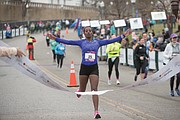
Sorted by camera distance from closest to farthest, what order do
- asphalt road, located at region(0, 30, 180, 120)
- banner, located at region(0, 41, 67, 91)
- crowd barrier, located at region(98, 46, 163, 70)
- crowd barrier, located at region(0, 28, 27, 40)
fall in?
banner, located at region(0, 41, 67, 91), asphalt road, located at region(0, 30, 180, 120), crowd barrier, located at region(98, 46, 163, 70), crowd barrier, located at region(0, 28, 27, 40)

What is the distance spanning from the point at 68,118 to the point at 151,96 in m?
4.59

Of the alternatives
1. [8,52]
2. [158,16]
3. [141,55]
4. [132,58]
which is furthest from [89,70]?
[158,16]

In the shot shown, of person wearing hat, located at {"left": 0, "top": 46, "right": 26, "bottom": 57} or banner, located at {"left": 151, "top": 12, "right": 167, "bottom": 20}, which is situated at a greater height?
banner, located at {"left": 151, "top": 12, "right": 167, "bottom": 20}

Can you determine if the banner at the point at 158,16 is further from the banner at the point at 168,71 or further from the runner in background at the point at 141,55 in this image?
the banner at the point at 168,71

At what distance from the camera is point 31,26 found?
219ft

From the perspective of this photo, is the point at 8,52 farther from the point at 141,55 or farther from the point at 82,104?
the point at 141,55

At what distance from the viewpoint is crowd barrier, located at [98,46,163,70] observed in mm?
23312

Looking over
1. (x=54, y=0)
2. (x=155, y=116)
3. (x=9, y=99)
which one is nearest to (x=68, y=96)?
(x=9, y=99)

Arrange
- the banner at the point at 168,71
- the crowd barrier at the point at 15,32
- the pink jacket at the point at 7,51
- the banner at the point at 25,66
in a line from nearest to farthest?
the pink jacket at the point at 7,51
the banner at the point at 25,66
the banner at the point at 168,71
the crowd barrier at the point at 15,32

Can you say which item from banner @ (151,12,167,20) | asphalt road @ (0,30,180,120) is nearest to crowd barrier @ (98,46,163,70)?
banner @ (151,12,167,20)

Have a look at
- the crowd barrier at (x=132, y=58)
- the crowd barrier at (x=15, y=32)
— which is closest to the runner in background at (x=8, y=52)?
the crowd barrier at (x=132, y=58)

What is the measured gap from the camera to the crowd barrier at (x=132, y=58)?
76.5 ft

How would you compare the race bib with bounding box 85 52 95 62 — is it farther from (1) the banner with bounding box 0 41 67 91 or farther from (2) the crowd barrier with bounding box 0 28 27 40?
(2) the crowd barrier with bounding box 0 28 27 40

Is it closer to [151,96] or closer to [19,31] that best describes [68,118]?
[151,96]
